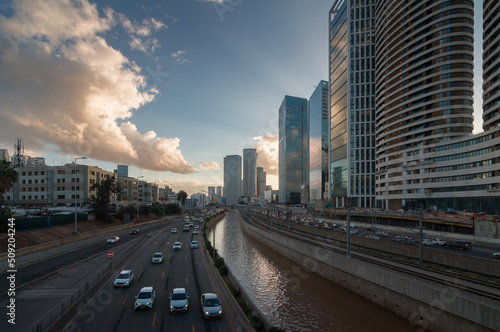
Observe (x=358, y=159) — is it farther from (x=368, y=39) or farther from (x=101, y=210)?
(x=101, y=210)

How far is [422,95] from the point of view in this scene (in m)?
82.4

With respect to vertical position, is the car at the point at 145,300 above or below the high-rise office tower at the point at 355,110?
below

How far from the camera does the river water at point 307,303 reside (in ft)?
71.4

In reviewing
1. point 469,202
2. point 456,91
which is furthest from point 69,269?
point 456,91

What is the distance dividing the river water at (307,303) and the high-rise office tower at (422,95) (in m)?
57.3

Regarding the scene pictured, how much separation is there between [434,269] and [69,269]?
40.0 metres

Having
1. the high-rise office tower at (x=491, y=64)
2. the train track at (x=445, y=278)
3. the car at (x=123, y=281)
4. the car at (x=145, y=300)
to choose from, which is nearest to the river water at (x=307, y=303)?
the train track at (x=445, y=278)

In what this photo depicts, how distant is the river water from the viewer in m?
21.8

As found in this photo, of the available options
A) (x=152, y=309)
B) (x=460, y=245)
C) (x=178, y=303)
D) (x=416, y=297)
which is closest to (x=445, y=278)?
(x=416, y=297)

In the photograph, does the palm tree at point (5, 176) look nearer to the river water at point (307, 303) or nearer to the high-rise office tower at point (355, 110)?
the river water at point (307, 303)

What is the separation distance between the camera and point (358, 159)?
119 meters

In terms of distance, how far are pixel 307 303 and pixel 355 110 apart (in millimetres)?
110616

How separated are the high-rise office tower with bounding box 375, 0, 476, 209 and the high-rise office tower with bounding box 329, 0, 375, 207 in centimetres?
1919

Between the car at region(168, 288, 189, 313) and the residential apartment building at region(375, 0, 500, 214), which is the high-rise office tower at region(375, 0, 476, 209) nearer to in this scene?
the residential apartment building at region(375, 0, 500, 214)
